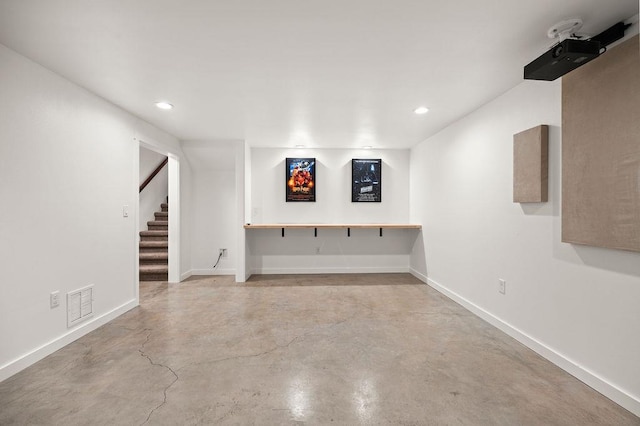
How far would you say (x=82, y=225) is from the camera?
2.63 metres

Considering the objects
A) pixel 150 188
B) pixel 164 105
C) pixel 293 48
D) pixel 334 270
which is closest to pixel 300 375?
pixel 293 48

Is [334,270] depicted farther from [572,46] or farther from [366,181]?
[572,46]

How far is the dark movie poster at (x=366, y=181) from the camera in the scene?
208 inches

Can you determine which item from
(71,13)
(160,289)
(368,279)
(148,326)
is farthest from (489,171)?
(160,289)

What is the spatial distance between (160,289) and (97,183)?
6.75ft

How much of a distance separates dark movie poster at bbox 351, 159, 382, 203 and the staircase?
3.61 m

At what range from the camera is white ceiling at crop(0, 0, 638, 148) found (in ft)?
5.25

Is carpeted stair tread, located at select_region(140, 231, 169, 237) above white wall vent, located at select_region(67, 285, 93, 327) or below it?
above

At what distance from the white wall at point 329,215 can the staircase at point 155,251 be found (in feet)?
5.06

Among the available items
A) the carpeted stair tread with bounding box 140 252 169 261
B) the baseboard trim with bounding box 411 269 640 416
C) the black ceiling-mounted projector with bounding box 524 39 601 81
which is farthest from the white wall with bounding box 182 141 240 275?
the black ceiling-mounted projector with bounding box 524 39 601 81

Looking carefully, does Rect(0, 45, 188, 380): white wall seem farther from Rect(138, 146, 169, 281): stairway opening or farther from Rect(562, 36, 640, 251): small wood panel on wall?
Rect(562, 36, 640, 251): small wood panel on wall

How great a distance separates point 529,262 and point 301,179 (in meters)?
3.70

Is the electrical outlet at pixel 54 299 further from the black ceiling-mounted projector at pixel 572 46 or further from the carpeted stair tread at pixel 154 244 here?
the black ceiling-mounted projector at pixel 572 46

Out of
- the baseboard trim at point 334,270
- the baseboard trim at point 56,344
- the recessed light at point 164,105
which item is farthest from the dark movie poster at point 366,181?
the baseboard trim at point 56,344
